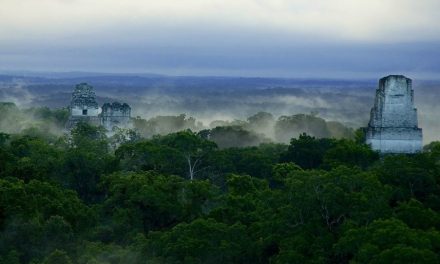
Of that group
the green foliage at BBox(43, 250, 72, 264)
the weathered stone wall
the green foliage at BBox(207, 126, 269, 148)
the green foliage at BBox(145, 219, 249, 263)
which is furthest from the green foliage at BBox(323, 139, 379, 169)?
the weathered stone wall

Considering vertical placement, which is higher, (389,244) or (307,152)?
(389,244)

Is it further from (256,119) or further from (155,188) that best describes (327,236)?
(256,119)

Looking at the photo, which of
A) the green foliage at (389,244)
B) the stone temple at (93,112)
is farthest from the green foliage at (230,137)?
the green foliage at (389,244)

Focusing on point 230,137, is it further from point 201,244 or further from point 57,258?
point 57,258

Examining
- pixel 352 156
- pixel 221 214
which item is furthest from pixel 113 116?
pixel 221 214

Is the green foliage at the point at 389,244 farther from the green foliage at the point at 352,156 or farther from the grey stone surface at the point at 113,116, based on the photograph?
the grey stone surface at the point at 113,116

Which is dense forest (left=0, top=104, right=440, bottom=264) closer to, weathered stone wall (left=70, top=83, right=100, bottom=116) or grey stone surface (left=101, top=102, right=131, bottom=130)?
grey stone surface (left=101, top=102, right=131, bottom=130)

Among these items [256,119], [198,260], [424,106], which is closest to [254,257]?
[198,260]
